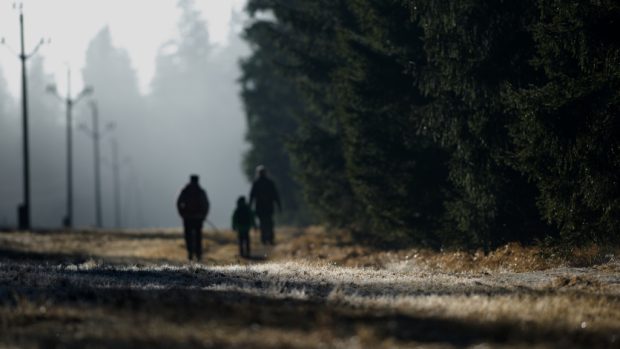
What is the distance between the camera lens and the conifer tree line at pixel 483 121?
13852mm

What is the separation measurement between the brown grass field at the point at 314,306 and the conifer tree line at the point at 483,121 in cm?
147

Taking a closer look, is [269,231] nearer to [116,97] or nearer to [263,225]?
[263,225]

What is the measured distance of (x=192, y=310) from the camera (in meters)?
8.65

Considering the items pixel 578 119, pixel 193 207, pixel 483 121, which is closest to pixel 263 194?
pixel 193 207

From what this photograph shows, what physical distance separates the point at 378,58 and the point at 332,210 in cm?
689

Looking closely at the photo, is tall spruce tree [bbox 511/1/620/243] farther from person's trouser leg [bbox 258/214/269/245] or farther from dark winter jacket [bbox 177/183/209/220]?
person's trouser leg [bbox 258/214/269/245]

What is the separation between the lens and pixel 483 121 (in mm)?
16422

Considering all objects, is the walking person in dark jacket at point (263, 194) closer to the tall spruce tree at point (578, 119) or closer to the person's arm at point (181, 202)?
the person's arm at point (181, 202)

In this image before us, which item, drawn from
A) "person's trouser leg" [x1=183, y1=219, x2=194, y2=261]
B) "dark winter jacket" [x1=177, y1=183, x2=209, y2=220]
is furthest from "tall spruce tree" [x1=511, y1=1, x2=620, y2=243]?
"person's trouser leg" [x1=183, y1=219, x2=194, y2=261]

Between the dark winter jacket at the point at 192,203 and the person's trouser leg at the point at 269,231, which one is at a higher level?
the dark winter jacket at the point at 192,203

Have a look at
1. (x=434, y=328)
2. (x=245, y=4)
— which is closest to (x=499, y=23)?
(x=434, y=328)

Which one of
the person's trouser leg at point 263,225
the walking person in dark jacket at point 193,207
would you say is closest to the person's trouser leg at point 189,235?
the walking person in dark jacket at point 193,207

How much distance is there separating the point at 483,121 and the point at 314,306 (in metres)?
8.00

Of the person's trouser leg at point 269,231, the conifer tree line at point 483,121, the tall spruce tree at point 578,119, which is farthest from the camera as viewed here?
the person's trouser leg at point 269,231
